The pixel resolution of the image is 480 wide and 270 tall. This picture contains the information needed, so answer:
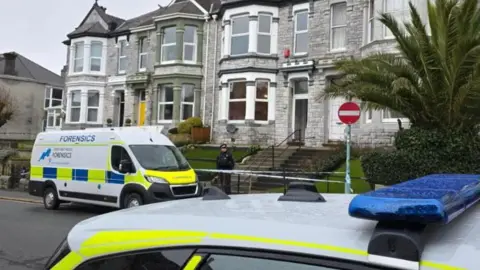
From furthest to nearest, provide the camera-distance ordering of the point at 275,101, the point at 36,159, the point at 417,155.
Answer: the point at 275,101 → the point at 36,159 → the point at 417,155

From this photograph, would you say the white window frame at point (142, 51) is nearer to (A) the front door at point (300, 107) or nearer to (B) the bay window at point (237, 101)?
(B) the bay window at point (237, 101)

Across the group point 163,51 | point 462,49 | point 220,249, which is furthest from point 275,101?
point 220,249

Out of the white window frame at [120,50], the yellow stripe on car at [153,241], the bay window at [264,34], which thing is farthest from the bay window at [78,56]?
the yellow stripe on car at [153,241]

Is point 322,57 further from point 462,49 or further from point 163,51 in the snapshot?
point 462,49

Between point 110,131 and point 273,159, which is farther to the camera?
point 273,159

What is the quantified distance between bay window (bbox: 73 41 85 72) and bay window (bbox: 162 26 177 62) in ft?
27.5

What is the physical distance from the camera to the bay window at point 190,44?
28.5 meters

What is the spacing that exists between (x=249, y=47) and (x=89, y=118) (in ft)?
48.0

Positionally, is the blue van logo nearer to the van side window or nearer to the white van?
the white van

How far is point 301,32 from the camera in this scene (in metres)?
24.5

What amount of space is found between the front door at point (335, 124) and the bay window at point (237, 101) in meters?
4.46

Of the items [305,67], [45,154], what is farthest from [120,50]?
[45,154]

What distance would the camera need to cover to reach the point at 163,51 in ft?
95.8

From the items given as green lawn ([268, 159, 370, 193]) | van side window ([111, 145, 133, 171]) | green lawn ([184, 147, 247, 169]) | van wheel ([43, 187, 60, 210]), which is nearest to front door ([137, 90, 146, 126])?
green lawn ([184, 147, 247, 169])
